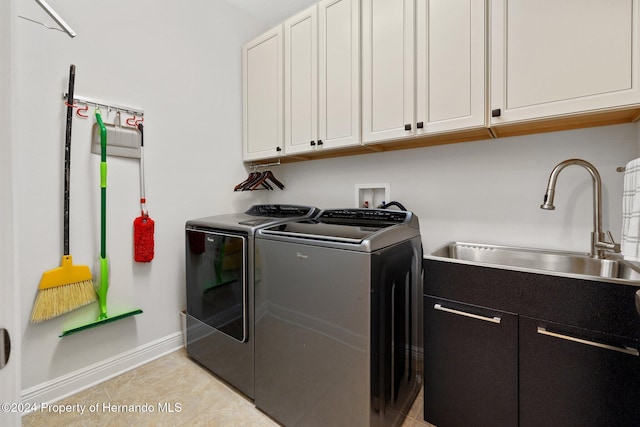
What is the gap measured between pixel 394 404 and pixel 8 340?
58.8 inches

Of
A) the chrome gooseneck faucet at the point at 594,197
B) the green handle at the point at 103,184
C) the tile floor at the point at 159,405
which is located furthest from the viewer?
the green handle at the point at 103,184

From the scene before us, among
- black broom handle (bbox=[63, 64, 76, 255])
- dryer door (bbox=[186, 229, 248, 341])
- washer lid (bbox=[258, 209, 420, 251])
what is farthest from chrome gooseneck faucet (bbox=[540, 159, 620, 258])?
black broom handle (bbox=[63, 64, 76, 255])

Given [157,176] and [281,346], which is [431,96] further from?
[157,176]

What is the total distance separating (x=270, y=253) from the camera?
1.56 meters

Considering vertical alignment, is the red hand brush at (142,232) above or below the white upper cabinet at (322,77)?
below

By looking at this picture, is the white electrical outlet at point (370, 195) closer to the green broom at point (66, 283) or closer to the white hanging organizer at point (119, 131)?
the white hanging organizer at point (119, 131)

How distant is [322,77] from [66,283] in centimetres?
204

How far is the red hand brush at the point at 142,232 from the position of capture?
196 centimetres

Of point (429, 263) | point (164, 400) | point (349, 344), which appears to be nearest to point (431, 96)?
point (429, 263)

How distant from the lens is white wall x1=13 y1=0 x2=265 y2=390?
159 cm

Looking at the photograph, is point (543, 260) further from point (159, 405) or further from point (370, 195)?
point (159, 405)

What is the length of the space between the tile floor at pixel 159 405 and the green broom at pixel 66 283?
0.54 metres

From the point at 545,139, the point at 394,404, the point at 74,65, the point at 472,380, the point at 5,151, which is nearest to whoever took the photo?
the point at 5,151

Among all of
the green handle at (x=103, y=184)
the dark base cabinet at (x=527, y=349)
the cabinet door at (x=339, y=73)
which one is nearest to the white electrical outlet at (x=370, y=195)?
the cabinet door at (x=339, y=73)
